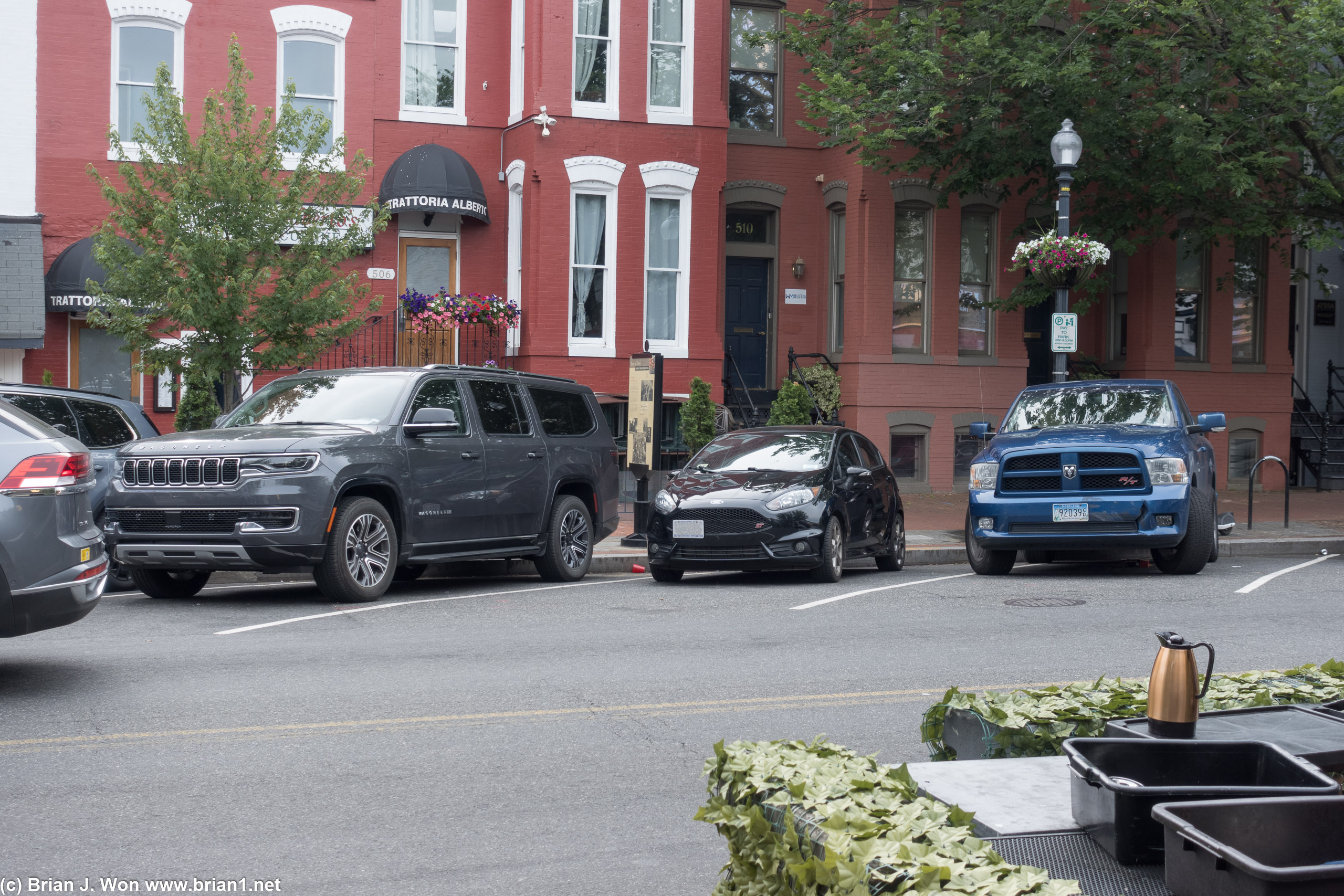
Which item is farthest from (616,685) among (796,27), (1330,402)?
(1330,402)

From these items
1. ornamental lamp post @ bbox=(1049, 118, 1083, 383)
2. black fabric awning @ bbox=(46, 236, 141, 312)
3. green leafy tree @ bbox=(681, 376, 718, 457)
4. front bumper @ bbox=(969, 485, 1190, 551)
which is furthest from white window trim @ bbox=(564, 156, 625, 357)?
front bumper @ bbox=(969, 485, 1190, 551)

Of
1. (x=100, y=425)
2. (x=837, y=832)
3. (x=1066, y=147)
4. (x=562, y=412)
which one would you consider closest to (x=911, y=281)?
(x=1066, y=147)

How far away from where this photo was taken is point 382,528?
11.4 metres

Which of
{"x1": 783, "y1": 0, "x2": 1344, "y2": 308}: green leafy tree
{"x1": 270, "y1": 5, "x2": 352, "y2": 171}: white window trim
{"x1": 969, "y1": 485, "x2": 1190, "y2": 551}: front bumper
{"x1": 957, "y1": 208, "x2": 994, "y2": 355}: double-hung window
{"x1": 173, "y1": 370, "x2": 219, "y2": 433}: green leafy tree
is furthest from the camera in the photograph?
{"x1": 957, "y1": 208, "x2": 994, "y2": 355}: double-hung window

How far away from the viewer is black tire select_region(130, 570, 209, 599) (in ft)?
37.9

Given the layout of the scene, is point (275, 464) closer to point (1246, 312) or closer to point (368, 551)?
point (368, 551)

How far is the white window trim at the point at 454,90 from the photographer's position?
859 inches

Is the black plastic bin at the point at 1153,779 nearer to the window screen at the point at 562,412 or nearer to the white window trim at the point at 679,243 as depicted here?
the window screen at the point at 562,412

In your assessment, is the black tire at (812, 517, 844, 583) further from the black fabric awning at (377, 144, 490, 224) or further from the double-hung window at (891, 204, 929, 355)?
the double-hung window at (891, 204, 929, 355)

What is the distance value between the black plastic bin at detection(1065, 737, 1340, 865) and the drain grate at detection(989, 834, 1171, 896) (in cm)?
2

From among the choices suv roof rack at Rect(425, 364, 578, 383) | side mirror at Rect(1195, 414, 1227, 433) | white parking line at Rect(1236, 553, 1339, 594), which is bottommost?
white parking line at Rect(1236, 553, 1339, 594)

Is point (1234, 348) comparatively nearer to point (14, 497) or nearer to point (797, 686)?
point (797, 686)

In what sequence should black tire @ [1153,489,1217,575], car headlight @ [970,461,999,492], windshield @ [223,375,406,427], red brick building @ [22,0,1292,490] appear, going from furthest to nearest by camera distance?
red brick building @ [22,0,1292,490], car headlight @ [970,461,999,492], black tire @ [1153,489,1217,575], windshield @ [223,375,406,427]

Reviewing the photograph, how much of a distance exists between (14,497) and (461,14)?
16505 millimetres
